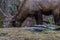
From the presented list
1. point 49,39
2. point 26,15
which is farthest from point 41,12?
point 49,39

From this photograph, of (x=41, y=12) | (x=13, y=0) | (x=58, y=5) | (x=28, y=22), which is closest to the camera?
(x=58, y=5)

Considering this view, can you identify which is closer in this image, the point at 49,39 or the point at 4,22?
the point at 49,39

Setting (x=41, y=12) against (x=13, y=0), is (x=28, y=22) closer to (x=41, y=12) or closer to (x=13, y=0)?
(x=41, y=12)

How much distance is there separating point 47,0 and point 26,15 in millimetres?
1094

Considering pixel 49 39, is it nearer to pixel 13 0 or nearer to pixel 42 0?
pixel 42 0

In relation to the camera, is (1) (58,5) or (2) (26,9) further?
(2) (26,9)

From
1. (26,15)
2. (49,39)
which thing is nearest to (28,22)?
(26,15)

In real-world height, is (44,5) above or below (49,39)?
above

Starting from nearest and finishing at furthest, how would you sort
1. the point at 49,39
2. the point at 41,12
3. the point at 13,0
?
the point at 49,39, the point at 41,12, the point at 13,0

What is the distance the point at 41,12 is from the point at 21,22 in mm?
1203

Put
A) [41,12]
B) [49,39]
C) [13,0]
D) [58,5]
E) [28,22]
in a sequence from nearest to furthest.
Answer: [49,39], [58,5], [41,12], [28,22], [13,0]

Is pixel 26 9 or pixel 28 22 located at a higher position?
pixel 26 9

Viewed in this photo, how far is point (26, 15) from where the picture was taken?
24.3ft

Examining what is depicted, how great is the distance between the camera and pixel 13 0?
1356cm
